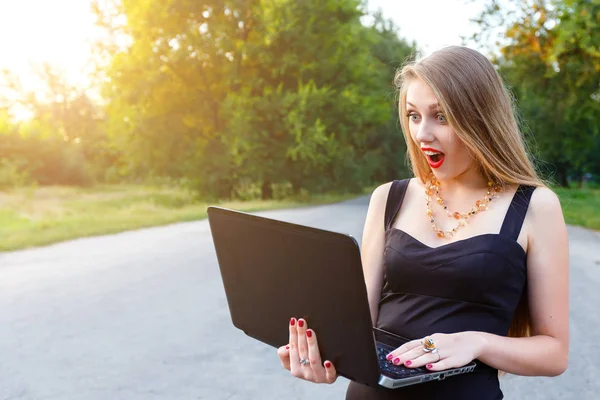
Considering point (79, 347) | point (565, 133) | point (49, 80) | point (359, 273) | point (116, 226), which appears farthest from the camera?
point (49, 80)

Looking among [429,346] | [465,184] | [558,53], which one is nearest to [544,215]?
[465,184]

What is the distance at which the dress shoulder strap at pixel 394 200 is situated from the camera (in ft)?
6.52

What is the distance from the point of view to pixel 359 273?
4.59 feet

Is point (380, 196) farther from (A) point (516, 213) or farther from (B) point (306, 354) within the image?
(B) point (306, 354)

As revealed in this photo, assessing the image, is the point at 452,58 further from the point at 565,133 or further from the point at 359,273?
the point at 565,133

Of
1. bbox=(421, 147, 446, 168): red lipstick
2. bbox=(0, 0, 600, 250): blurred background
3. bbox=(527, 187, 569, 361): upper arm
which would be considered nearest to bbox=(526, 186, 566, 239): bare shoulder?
bbox=(527, 187, 569, 361): upper arm

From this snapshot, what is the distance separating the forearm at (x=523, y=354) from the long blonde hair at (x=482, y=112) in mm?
112

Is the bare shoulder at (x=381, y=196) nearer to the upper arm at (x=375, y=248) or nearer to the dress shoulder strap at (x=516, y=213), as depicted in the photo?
the upper arm at (x=375, y=248)

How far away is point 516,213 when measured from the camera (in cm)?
176

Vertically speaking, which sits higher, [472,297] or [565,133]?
[472,297]

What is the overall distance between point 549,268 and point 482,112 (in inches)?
16.7

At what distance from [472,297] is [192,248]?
31.2ft

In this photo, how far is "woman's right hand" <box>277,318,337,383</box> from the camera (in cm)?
154

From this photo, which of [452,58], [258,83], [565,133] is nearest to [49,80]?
[258,83]
